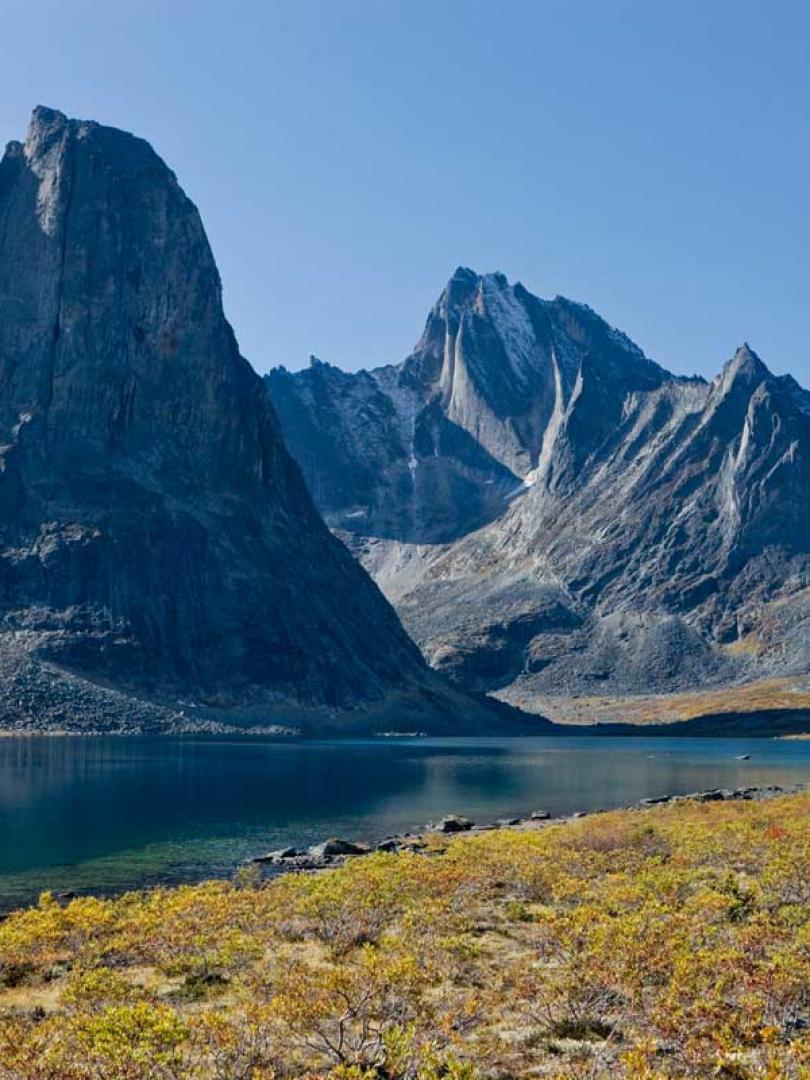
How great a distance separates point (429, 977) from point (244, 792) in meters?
70.3

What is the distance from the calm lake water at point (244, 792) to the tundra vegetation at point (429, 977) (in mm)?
18624

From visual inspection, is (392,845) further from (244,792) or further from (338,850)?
(244,792)

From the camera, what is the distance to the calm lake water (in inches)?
2153

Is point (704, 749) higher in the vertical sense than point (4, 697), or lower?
lower

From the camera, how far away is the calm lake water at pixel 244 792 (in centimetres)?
5469

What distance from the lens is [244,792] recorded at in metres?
88.9

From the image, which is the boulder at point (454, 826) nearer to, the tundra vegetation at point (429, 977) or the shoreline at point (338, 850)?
the shoreline at point (338, 850)

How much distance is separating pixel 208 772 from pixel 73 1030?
90619 mm

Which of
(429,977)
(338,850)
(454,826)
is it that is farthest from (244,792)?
(429,977)

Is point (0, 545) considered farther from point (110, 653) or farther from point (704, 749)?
point (704, 749)

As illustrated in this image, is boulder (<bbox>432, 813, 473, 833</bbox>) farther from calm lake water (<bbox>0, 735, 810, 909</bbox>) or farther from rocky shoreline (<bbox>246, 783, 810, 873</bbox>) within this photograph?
calm lake water (<bbox>0, 735, 810, 909</bbox>)

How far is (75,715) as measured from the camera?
157 meters

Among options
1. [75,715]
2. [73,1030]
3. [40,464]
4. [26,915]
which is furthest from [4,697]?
[73,1030]

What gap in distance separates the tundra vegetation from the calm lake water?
61.1 ft
